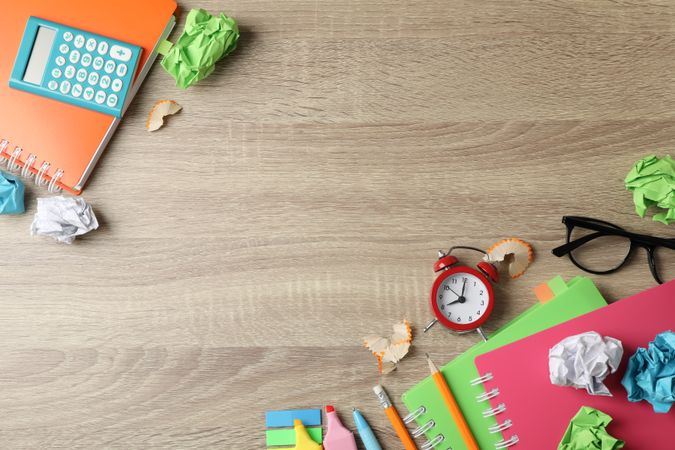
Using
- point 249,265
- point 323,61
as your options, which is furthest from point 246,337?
point 323,61

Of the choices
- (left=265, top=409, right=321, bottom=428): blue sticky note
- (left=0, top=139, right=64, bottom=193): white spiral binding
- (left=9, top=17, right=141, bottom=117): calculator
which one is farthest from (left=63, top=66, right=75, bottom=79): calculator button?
(left=265, top=409, right=321, bottom=428): blue sticky note

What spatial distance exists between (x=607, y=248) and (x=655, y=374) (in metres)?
0.17

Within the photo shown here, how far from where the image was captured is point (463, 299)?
0.87 metres

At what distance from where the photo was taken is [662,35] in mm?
903

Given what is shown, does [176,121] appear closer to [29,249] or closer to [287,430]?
[29,249]

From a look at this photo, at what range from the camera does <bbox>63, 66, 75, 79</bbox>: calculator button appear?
916 millimetres

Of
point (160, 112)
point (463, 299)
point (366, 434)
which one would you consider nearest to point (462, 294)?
point (463, 299)

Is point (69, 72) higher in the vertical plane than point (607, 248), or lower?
lower

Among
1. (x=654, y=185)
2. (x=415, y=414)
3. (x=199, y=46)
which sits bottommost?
(x=415, y=414)

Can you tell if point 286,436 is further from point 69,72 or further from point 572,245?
point 69,72

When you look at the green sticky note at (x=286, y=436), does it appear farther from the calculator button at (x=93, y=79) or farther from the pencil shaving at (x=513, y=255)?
the calculator button at (x=93, y=79)

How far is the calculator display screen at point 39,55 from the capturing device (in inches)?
36.0

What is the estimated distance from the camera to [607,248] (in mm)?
891

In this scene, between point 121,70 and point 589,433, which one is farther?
point 121,70
